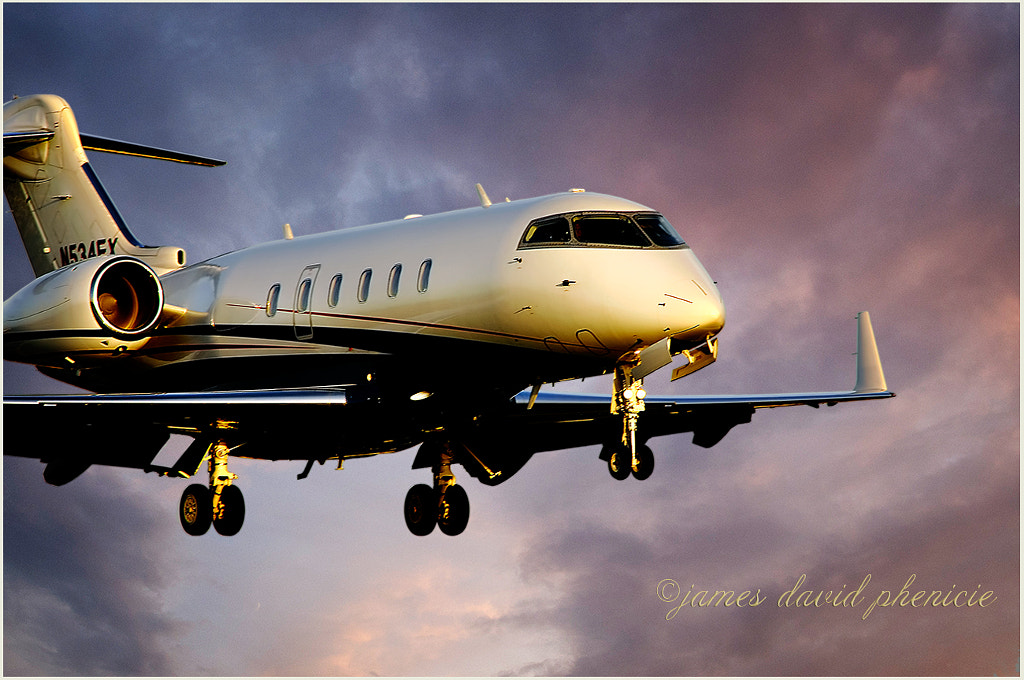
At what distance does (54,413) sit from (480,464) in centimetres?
844

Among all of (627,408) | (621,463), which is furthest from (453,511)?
(627,408)

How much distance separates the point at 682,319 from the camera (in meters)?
15.4

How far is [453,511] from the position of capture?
74.8 ft

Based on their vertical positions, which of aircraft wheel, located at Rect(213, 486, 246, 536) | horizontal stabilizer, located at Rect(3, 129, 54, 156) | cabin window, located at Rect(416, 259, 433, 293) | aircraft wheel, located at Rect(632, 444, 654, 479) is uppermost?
horizontal stabilizer, located at Rect(3, 129, 54, 156)

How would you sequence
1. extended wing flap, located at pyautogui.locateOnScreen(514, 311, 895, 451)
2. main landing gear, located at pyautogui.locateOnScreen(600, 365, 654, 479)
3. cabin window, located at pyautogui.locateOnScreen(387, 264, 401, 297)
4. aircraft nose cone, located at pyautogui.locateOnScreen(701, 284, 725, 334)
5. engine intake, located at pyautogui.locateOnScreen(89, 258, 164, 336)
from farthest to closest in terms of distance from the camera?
extended wing flap, located at pyautogui.locateOnScreen(514, 311, 895, 451) < engine intake, located at pyautogui.locateOnScreen(89, 258, 164, 336) < cabin window, located at pyautogui.locateOnScreen(387, 264, 401, 297) < main landing gear, located at pyautogui.locateOnScreen(600, 365, 654, 479) < aircraft nose cone, located at pyautogui.locateOnScreen(701, 284, 725, 334)

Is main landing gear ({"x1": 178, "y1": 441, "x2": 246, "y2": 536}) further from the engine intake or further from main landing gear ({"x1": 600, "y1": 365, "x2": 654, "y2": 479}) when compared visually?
main landing gear ({"x1": 600, "y1": 365, "x2": 654, "y2": 479})

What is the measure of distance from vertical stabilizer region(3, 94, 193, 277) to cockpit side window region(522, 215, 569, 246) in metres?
10.9

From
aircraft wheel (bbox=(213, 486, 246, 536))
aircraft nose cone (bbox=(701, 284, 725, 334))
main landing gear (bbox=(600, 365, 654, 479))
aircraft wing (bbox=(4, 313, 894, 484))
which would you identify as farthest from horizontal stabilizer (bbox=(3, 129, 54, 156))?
aircraft nose cone (bbox=(701, 284, 725, 334))

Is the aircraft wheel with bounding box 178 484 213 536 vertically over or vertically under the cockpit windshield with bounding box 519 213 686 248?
under

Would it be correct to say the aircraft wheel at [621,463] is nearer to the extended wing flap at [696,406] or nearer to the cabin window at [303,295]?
the extended wing flap at [696,406]

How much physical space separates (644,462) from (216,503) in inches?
302

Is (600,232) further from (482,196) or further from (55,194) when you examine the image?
(55,194)

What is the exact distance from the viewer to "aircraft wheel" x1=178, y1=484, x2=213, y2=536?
20.8 m

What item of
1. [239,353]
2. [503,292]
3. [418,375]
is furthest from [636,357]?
[239,353]
